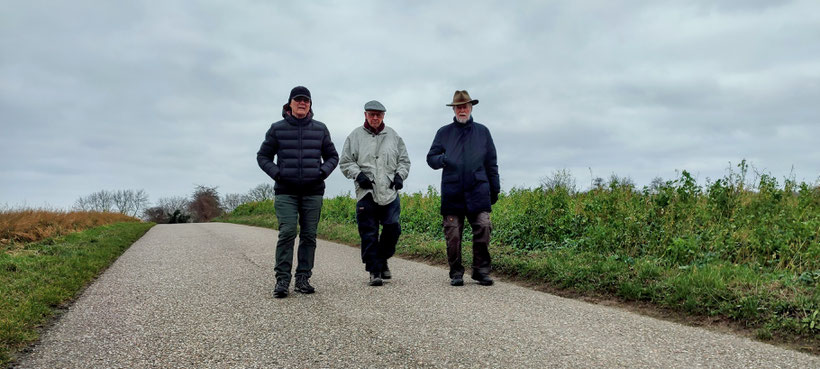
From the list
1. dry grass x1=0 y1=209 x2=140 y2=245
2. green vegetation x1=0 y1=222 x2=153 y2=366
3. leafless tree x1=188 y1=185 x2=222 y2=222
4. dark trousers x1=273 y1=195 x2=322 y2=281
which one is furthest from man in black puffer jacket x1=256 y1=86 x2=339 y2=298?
leafless tree x1=188 y1=185 x2=222 y2=222

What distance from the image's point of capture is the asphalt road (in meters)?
3.38

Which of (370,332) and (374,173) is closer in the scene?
(370,332)

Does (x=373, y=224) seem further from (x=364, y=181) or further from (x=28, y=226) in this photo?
(x=28, y=226)

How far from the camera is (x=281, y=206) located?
18.4 feet

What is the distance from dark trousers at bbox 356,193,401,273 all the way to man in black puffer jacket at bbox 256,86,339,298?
0.60 metres

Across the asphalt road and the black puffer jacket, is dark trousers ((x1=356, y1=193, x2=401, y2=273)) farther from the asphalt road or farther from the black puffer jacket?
the black puffer jacket

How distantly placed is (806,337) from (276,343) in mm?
3901

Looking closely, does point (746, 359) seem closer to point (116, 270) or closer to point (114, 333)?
point (114, 333)

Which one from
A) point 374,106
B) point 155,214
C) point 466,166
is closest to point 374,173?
point 374,106

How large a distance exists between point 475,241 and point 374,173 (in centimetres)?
146

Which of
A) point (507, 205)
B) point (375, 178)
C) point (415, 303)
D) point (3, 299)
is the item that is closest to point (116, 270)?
point (3, 299)

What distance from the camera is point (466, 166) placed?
6121 mm

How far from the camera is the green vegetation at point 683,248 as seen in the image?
175 inches

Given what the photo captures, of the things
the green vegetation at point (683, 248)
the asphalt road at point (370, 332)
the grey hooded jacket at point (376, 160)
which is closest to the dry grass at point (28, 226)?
the asphalt road at point (370, 332)
